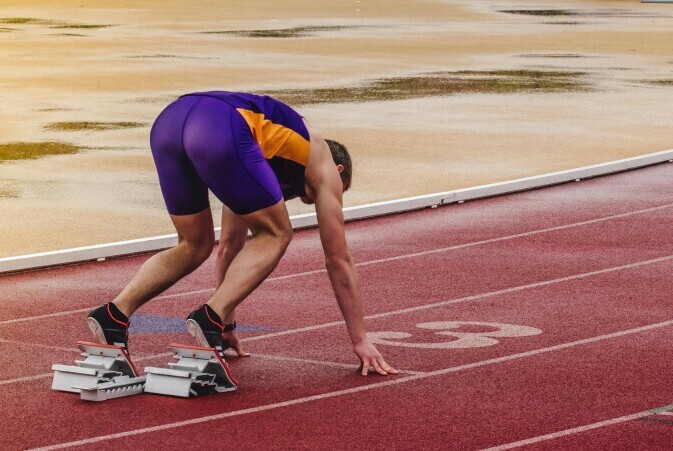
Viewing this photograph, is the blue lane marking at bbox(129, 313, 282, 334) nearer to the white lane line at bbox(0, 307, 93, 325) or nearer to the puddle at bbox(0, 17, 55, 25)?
the white lane line at bbox(0, 307, 93, 325)

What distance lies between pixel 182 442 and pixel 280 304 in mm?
2927

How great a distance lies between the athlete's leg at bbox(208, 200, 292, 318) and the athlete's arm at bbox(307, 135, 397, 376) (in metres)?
0.19

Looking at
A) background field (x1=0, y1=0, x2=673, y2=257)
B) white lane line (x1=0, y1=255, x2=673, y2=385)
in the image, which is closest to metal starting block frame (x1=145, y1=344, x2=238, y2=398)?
white lane line (x1=0, y1=255, x2=673, y2=385)

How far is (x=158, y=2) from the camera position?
47.6 metres

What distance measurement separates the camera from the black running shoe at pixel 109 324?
685 centimetres

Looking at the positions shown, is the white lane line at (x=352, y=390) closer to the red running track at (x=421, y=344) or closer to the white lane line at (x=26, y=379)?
the red running track at (x=421, y=344)

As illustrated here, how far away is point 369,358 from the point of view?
23.4 ft

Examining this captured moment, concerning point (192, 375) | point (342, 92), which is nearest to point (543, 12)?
point (342, 92)

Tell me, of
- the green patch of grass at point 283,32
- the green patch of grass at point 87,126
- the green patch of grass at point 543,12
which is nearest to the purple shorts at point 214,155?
the green patch of grass at point 87,126

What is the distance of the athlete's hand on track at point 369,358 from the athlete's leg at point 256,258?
64 cm

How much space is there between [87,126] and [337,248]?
455 inches

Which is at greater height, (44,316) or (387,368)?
(387,368)

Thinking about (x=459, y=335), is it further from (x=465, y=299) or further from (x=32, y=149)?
(x=32, y=149)

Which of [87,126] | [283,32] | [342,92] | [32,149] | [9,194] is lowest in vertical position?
[283,32]
